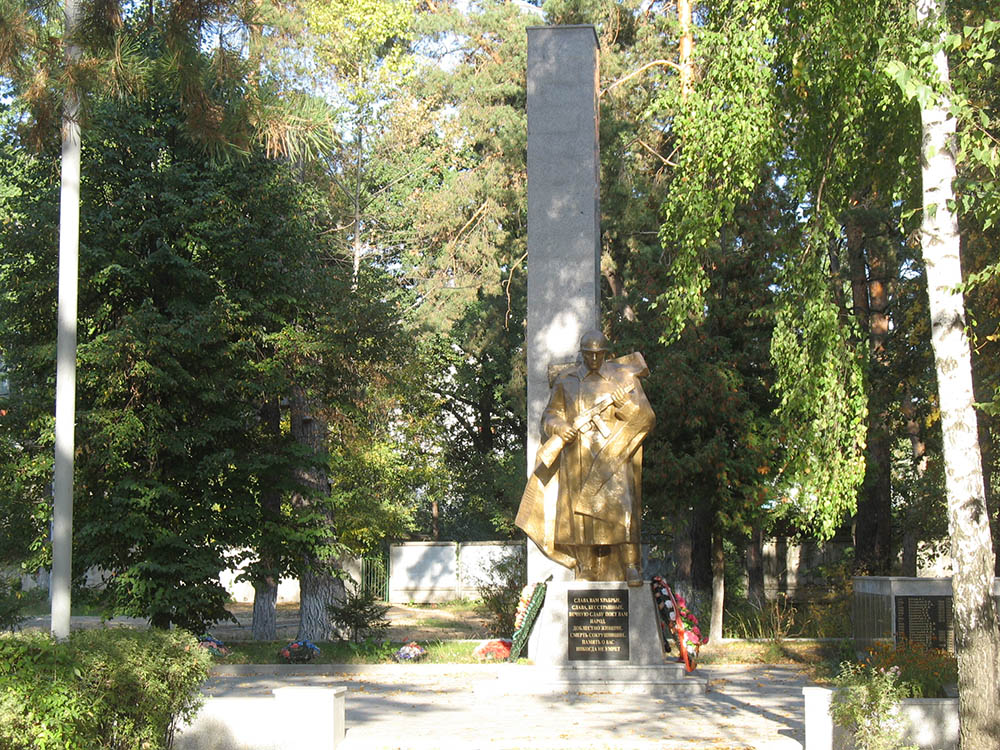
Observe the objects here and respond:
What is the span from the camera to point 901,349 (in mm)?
23844

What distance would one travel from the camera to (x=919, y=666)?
41.3 feet

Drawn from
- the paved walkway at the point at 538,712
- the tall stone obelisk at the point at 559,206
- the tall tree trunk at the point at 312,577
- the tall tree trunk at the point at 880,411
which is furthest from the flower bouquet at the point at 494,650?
the tall tree trunk at the point at 880,411

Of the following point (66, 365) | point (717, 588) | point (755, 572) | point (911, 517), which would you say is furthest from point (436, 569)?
point (66, 365)

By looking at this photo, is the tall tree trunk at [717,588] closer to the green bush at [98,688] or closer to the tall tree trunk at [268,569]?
the tall tree trunk at [268,569]

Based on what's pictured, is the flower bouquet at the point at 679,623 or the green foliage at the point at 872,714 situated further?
the flower bouquet at the point at 679,623

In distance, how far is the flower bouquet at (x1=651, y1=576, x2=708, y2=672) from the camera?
15.1 m

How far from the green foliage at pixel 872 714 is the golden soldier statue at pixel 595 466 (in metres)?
4.99

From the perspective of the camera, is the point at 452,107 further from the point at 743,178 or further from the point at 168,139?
the point at 743,178

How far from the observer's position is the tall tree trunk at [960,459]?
925cm

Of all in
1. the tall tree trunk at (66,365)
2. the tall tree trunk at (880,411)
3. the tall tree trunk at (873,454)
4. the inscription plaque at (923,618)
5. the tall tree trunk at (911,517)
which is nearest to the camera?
the tall tree trunk at (66,365)

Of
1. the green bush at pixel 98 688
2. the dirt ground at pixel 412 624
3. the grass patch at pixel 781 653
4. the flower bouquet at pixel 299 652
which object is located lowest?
the dirt ground at pixel 412 624

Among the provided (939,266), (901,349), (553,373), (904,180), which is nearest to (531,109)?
(553,373)

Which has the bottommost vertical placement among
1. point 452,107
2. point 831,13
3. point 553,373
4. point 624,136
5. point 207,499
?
point 207,499

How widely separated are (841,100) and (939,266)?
7.14 ft
